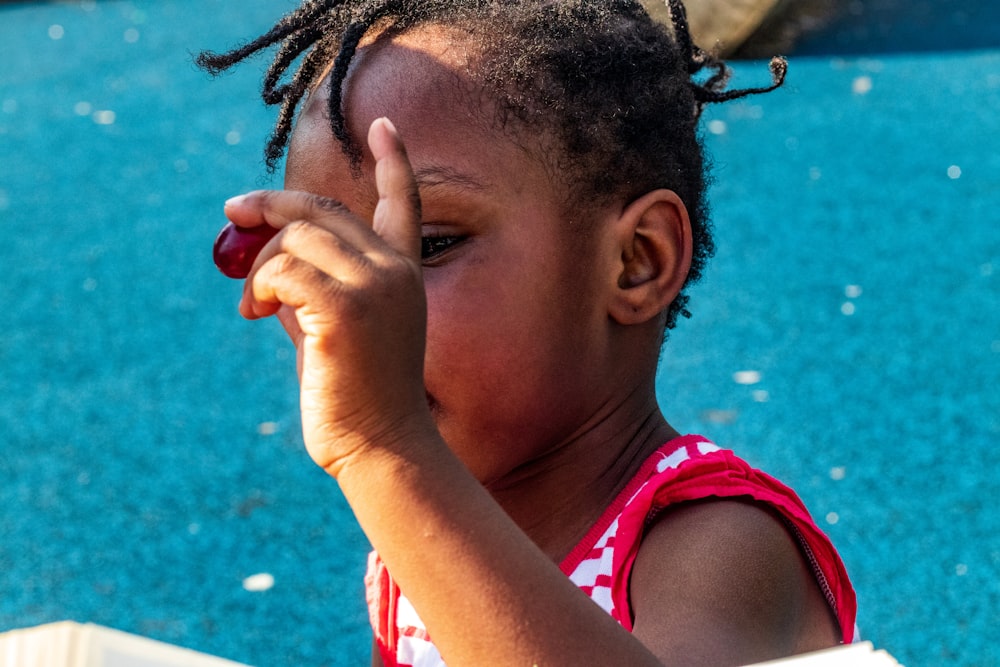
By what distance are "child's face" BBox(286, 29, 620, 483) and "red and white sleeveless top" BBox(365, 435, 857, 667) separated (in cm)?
13

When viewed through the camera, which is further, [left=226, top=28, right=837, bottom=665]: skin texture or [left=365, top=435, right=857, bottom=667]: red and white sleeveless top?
[left=365, top=435, right=857, bottom=667]: red and white sleeveless top

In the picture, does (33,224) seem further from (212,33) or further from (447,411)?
(447,411)

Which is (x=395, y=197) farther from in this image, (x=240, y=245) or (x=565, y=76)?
(x=565, y=76)

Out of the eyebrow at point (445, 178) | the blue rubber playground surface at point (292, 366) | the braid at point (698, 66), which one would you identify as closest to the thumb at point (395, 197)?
the eyebrow at point (445, 178)

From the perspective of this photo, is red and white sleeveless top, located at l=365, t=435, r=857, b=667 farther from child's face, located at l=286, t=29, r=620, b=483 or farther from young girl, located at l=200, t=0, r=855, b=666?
child's face, located at l=286, t=29, r=620, b=483

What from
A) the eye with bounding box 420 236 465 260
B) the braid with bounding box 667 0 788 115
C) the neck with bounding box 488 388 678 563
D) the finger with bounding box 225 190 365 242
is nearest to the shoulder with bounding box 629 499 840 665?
the neck with bounding box 488 388 678 563

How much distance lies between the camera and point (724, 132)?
4.92m

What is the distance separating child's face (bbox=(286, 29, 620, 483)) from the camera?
1.35 metres

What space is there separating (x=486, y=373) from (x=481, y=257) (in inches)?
5.3

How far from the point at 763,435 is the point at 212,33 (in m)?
4.67

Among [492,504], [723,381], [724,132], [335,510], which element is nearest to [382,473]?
[492,504]

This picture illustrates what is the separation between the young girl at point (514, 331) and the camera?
95cm

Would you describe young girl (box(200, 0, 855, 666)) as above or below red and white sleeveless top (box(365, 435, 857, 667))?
above

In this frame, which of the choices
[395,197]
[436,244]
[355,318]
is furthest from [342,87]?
[355,318]
